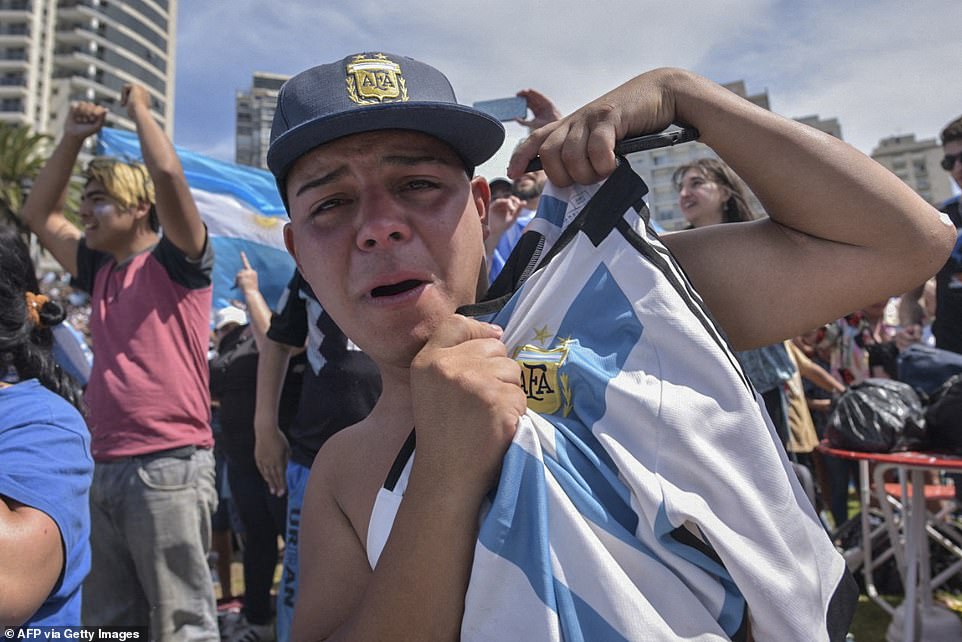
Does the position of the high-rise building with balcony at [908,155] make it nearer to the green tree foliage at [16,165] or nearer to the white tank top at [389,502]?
the green tree foliage at [16,165]

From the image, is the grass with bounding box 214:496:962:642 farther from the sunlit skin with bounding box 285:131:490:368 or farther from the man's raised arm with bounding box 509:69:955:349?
the sunlit skin with bounding box 285:131:490:368

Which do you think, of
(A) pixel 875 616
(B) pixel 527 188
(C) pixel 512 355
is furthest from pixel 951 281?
(C) pixel 512 355

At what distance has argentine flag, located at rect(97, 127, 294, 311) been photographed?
256 inches

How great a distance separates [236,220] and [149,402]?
151 inches

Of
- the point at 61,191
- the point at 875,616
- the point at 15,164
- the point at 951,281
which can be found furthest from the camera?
the point at 15,164

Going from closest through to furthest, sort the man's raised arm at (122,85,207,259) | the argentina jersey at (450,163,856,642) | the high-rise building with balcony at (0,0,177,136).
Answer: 1. the argentina jersey at (450,163,856,642)
2. the man's raised arm at (122,85,207,259)
3. the high-rise building with balcony at (0,0,177,136)

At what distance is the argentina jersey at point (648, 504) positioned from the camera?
2.81 ft

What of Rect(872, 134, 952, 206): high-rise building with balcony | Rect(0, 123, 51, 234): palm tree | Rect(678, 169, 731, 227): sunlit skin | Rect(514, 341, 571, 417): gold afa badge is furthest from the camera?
Rect(872, 134, 952, 206): high-rise building with balcony

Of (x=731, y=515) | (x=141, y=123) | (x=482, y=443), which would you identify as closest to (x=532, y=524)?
(x=482, y=443)

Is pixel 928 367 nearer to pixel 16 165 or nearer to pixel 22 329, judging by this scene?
pixel 22 329

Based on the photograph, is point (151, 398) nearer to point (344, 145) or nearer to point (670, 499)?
point (344, 145)

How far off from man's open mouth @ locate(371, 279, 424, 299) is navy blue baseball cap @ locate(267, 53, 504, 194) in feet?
0.95

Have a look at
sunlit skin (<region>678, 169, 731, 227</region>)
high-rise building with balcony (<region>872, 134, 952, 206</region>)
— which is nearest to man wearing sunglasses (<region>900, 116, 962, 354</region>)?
sunlit skin (<region>678, 169, 731, 227</region>)

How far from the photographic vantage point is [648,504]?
875mm
